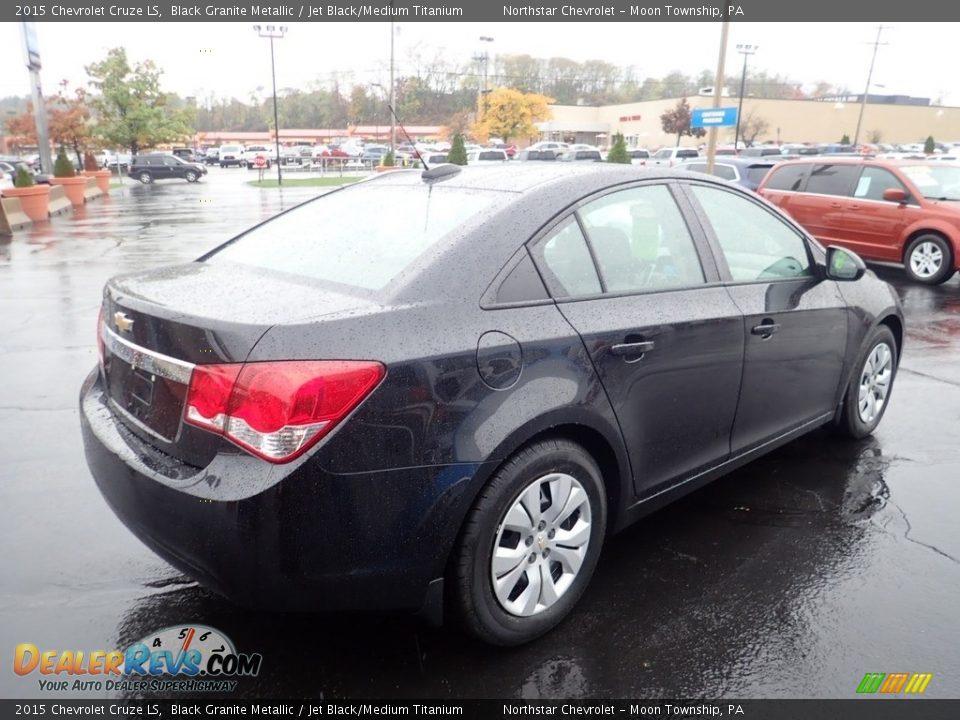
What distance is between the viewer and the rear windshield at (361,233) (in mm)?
2709

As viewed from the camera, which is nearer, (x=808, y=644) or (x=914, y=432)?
(x=808, y=644)

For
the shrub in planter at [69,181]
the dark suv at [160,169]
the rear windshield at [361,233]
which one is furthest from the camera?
the dark suv at [160,169]

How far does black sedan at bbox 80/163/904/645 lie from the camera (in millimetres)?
2186

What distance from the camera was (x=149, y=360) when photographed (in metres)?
2.47

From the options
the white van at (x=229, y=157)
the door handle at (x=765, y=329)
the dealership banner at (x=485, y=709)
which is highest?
the door handle at (x=765, y=329)

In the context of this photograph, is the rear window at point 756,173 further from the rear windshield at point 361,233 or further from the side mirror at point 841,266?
the rear windshield at point 361,233

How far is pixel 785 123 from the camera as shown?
275ft

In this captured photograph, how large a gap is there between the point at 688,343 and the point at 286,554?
5.92ft

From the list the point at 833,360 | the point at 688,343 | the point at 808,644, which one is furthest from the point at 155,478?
the point at 833,360

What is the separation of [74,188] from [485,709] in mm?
27272

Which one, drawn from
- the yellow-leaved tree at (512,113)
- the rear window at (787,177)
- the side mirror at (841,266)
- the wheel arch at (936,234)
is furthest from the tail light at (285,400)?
the yellow-leaved tree at (512,113)

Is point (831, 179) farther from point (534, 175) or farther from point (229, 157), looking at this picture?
point (229, 157)

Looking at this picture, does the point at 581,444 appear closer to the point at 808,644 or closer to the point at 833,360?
the point at 808,644

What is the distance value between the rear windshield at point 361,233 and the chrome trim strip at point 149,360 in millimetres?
597
